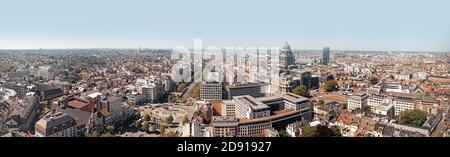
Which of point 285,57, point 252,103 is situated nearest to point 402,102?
point 252,103

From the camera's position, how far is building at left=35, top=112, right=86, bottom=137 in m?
4.55

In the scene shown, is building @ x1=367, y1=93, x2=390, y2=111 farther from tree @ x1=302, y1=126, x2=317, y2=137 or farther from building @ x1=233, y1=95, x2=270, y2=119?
tree @ x1=302, y1=126, x2=317, y2=137

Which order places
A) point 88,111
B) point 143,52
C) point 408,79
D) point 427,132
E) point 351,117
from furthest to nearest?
1. point 143,52
2. point 408,79
3. point 88,111
4. point 351,117
5. point 427,132

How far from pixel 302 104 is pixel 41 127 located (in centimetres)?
453

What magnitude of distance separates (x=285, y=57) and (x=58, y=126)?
10533mm

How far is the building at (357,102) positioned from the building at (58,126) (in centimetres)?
549

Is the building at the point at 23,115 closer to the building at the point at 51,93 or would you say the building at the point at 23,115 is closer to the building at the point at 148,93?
the building at the point at 51,93

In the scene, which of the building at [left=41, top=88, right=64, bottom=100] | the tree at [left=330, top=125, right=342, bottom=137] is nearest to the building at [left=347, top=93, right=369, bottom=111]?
the tree at [left=330, top=125, right=342, bottom=137]

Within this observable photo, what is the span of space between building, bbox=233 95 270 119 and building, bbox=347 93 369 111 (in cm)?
256

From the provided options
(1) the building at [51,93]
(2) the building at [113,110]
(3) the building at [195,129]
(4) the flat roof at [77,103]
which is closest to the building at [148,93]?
(2) the building at [113,110]

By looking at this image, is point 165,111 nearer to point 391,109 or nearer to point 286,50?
point 391,109

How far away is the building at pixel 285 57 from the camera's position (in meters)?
13.5
